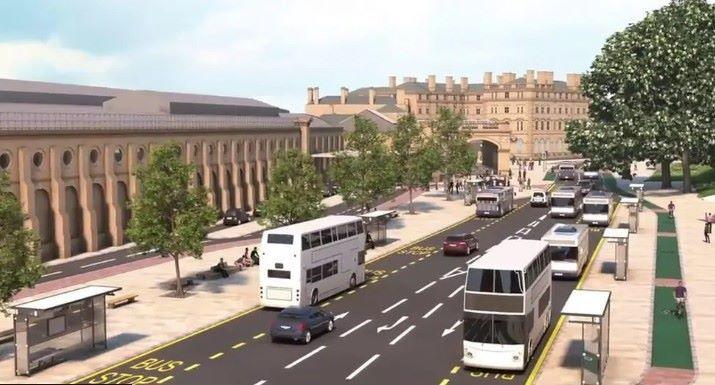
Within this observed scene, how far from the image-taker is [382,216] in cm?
7025

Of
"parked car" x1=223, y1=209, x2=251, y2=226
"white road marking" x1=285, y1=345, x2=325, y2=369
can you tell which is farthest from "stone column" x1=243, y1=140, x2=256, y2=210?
"white road marking" x1=285, y1=345, x2=325, y2=369

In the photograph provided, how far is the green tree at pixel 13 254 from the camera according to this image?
1398 inches

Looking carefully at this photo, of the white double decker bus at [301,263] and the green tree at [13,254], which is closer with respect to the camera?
the green tree at [13,254]

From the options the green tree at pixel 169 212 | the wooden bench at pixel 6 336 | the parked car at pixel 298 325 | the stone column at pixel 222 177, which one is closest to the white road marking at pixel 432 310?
the parked car at pixel 298 325

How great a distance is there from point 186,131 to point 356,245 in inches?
1603

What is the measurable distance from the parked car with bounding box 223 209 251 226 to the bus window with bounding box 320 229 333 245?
137 feet

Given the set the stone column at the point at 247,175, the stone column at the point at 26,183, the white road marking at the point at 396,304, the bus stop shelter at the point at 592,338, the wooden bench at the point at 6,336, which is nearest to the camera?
the bus stop shelter at the point at 592,338

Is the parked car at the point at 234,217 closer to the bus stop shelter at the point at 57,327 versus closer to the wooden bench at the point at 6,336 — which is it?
the wooden bench at the point at 6,336

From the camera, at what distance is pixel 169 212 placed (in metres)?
50.2

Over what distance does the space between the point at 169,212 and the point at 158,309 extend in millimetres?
6672

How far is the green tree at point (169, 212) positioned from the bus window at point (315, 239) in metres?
7.84

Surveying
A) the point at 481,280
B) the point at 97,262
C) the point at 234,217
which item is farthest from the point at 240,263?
the point at 481,280

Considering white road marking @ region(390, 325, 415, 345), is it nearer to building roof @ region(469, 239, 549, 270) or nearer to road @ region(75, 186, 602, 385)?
road @ region(75, 186, 602, 385)

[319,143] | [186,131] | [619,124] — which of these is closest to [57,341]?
[186,131]
